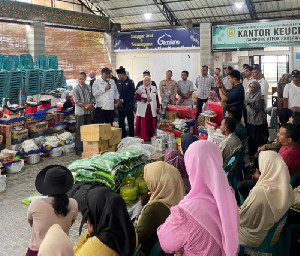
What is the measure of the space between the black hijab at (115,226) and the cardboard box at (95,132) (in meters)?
3.77

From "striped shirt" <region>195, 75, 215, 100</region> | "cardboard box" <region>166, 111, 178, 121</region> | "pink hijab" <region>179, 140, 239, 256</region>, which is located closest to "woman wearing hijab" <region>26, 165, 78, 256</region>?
"pink hijab" <region>179, 140, 239, 256</region>

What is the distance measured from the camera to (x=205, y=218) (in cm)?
192

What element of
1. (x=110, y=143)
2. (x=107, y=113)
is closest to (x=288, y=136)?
(x=110, y=143)

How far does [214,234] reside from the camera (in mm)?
1915

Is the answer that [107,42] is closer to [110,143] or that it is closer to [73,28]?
[73,28]

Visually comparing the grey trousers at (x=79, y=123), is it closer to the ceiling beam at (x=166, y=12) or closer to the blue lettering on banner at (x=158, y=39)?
the ceiling beam at (x=166, y=12)

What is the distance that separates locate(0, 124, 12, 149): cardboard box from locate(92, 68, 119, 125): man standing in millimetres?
1642

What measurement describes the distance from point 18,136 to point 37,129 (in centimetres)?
57

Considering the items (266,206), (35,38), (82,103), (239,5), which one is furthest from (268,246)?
(35,38)

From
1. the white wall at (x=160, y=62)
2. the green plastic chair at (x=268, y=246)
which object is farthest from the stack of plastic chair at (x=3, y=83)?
the white wall at (x=160, y=62)

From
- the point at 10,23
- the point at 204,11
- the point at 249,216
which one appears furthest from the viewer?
the point at 204,11

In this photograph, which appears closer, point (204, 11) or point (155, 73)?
point (204, 11)

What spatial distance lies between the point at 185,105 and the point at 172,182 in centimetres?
623

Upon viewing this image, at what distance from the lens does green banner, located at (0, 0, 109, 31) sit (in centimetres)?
935
